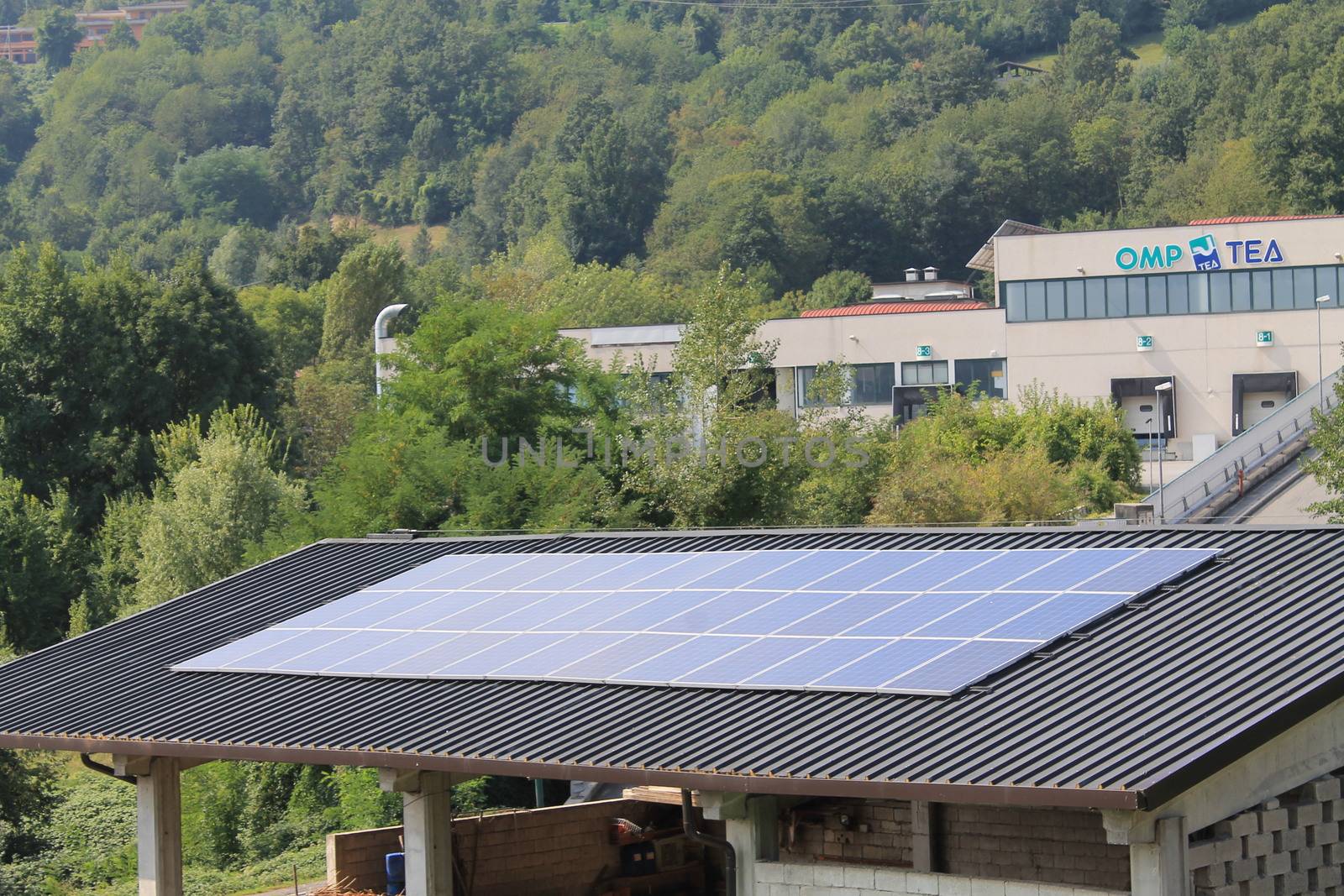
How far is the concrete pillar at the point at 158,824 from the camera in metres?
22.4

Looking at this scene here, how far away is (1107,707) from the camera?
50.2 feet

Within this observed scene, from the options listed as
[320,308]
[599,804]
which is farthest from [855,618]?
[320,308]

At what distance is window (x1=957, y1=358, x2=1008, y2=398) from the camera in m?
80.6

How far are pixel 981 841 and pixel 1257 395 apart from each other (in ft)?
213

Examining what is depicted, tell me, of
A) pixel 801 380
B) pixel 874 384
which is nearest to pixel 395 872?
pixel 874 384

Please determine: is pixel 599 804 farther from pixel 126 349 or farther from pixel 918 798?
pixel 126 349

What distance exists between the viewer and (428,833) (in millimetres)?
19422

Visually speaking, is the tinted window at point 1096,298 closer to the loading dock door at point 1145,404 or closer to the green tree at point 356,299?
the loading dock door at point 1145,404

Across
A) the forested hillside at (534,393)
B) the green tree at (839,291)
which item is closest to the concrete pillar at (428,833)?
the forested hillside at (534,393)

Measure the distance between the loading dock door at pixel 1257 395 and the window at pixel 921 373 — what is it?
12281 millimetres

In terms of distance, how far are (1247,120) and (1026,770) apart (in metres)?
141

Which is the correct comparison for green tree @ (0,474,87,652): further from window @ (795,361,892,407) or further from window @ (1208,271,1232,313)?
window @ (1208,271,1232,313)

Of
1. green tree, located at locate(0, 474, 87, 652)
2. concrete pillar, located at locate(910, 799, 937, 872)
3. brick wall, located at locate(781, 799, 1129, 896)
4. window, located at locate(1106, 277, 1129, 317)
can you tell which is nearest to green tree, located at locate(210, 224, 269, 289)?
window, located at locate(1106, 277, 1129, 317)

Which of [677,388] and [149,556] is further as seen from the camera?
[149,556]
